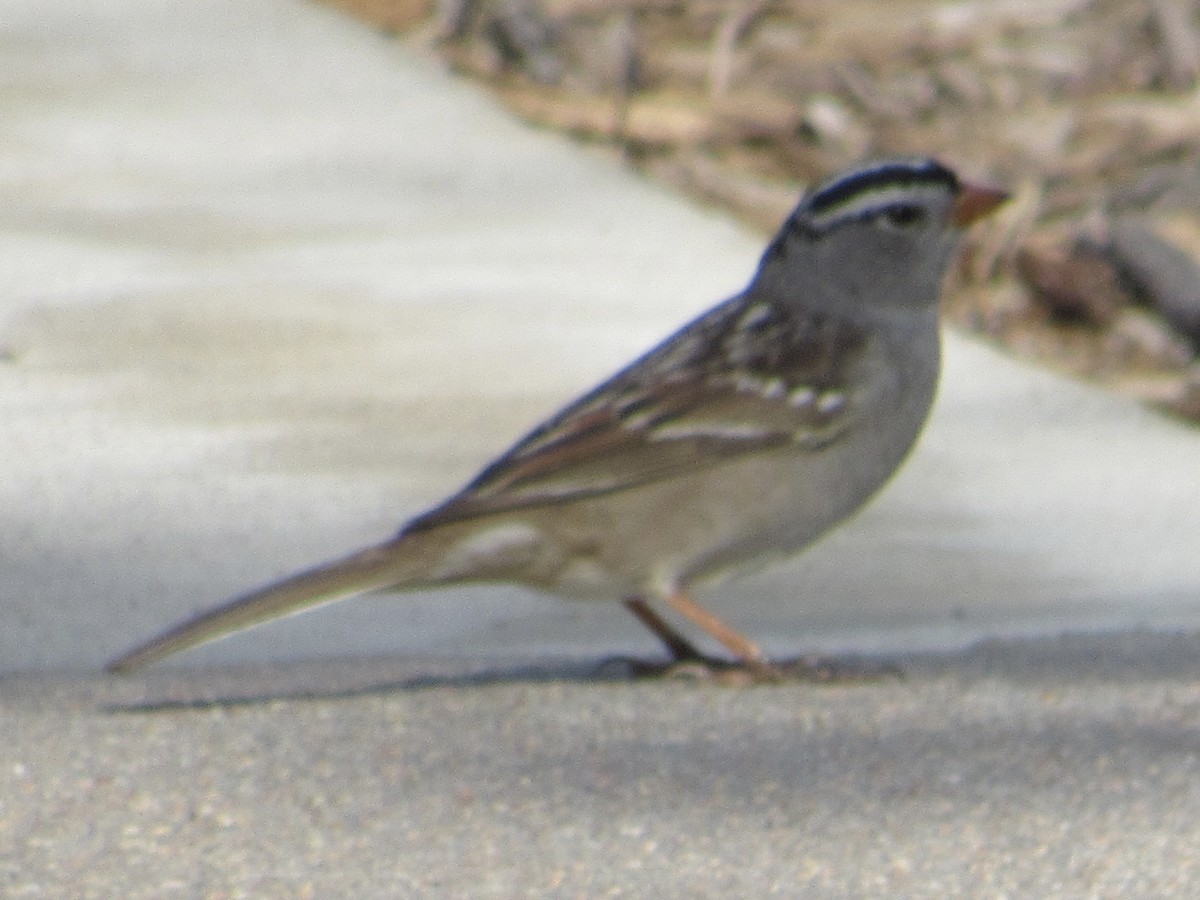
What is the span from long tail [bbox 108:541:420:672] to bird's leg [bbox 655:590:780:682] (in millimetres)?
594

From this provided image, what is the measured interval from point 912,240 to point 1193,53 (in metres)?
5.30

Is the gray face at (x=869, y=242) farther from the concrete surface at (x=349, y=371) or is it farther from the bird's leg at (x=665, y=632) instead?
the bird's leg at (x=665, y=632)

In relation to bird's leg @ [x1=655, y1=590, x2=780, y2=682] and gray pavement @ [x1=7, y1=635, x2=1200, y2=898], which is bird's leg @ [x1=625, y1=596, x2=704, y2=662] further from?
gray pavement @ [x1=7, y1=635, x2=1200, y2=898]

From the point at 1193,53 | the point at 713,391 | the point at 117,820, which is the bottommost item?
the point at 117,820

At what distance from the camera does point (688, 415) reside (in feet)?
16.8

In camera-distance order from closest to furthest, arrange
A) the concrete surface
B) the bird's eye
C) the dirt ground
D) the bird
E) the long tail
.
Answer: the long tail
the bird
the concrete surface
the bird's eye
the dirt ground

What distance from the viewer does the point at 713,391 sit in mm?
5199

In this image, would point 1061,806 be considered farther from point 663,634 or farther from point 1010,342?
point 1010,342

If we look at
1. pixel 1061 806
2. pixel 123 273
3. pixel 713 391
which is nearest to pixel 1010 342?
pixel 123 273


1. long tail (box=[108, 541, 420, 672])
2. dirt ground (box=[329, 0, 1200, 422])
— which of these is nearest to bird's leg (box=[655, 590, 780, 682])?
long tail (box=[108, 541, 420, 672])

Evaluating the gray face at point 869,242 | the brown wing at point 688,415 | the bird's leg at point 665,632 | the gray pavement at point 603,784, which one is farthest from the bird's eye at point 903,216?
the gray pavement at point 603,784

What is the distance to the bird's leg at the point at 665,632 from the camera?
5156mm

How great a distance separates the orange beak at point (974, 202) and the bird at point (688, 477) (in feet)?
0.77

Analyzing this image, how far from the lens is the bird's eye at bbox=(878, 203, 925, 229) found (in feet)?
18.5
